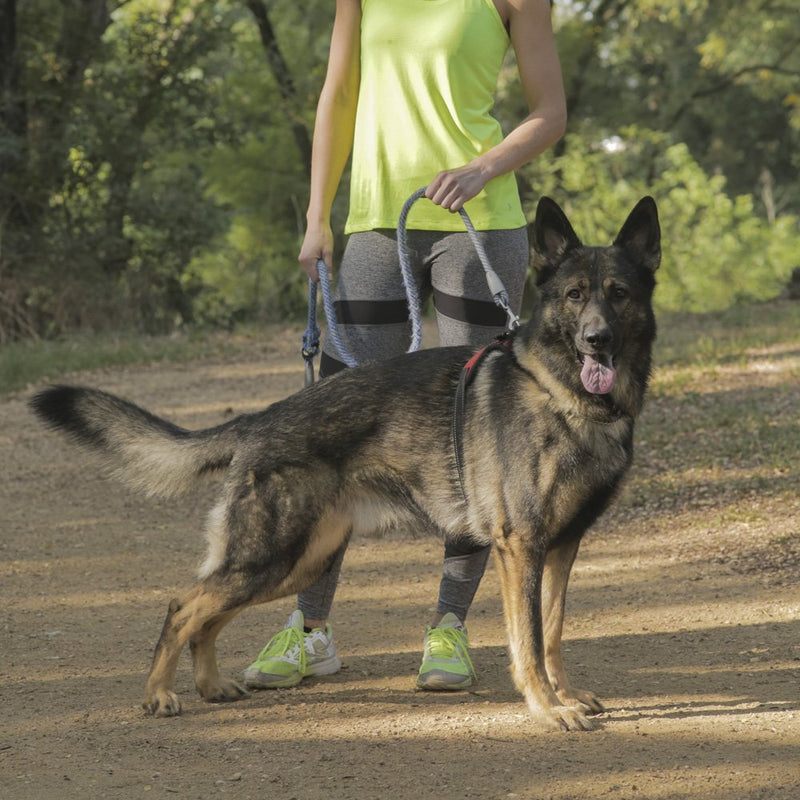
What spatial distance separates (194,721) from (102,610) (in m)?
1.61

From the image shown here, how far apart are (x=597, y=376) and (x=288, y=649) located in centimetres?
156

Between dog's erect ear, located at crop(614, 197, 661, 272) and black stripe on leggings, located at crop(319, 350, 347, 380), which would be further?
black stripe on leggings, located at crop(319, 350, 347, 380)

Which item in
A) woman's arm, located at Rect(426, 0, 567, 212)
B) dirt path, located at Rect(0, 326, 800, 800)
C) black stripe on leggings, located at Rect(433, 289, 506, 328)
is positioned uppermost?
woman's arm, located at Rect(426, 0, 567, 212)

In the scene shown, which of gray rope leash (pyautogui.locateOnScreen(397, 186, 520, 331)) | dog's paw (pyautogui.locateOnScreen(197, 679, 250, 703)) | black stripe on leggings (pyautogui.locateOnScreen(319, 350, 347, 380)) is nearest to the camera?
gray rope leash (pyautogui.locateOnScreen(397, 186, 520, 331))

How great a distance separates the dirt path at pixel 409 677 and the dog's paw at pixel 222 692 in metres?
0.06

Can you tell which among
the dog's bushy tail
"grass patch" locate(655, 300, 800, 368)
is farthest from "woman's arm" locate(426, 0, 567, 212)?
"grass patch" locate(655, 300, 800, 368)

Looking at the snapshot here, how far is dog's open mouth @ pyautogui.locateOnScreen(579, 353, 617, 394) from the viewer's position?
3709 millimetres

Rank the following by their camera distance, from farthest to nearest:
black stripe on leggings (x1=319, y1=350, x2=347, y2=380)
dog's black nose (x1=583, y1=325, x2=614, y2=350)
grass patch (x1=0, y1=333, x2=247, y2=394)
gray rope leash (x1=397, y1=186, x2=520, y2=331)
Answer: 1. grass patch (x1=0, y1=333, x2=247, y2=394)
2. black stripe on leggings (x1=319, y1=350, x2=347, y2=380)
3. gray rope leash (x1=397, y1=186, x2=520, y2=331)
4. dog's black nose (x1=583, y1=325, x2=614, y2=350)

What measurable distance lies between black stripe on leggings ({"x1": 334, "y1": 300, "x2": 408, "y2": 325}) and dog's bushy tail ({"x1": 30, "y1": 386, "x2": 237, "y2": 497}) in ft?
2.00

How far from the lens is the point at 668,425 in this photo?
28.9 feet

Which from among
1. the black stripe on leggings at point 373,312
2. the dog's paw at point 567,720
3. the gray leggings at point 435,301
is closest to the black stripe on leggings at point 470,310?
the gray leggings at point 435,301

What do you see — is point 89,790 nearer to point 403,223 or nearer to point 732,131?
point 403,223

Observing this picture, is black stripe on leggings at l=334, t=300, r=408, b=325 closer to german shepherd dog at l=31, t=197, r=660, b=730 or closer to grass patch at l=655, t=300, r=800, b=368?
german shepherd dog at l=31, t=197, r=660, b=730

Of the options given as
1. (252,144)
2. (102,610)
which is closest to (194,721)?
(102,610)
